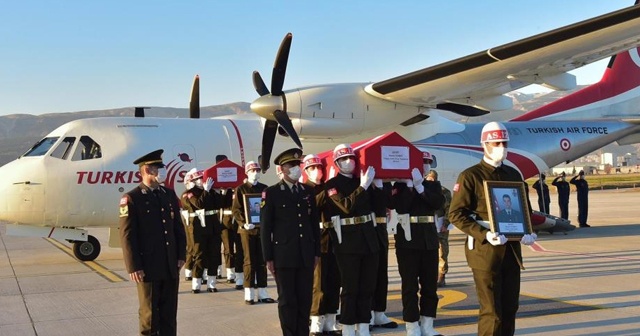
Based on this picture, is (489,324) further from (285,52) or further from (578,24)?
(285,52)

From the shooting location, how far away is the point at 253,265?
952cm

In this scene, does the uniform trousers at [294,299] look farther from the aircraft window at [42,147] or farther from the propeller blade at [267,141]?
the aircraft window at [42,147]

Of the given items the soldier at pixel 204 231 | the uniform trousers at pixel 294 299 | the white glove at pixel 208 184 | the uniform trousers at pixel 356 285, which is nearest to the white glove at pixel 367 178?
the uniform trousers at pixel 356 285

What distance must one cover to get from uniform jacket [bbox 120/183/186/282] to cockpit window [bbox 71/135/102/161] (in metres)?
8.89

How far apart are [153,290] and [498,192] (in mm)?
3168

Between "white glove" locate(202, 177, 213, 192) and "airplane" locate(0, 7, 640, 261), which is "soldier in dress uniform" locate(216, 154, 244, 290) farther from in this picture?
"airplane" locate(0, 7, 640, 261)

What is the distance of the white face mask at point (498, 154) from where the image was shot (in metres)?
5.78

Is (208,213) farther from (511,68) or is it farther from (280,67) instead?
(511,68)

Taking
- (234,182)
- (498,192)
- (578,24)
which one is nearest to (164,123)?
(234,182)

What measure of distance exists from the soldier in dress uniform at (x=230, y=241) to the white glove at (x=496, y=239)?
5903mm

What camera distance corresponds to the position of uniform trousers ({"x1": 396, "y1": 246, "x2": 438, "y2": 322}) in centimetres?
723

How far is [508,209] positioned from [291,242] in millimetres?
2134

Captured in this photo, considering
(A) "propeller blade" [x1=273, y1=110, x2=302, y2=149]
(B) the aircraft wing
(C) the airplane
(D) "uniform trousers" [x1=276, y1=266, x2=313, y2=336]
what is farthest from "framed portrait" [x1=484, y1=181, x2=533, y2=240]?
(A) "propeller blade" [x1=273, y1=110, x2=302, y2=149]

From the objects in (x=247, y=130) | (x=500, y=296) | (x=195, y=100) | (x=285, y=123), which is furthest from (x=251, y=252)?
(x=195, y=100)
